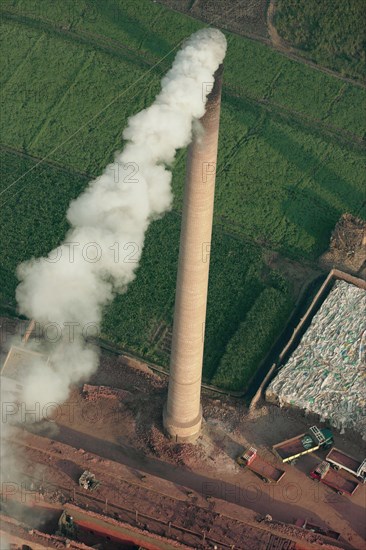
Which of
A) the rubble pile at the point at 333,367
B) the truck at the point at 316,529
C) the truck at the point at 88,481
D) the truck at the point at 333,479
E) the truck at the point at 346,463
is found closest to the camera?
the truck at the point at 88,481

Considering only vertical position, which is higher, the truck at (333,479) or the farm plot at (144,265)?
the farm plot at (144,265)

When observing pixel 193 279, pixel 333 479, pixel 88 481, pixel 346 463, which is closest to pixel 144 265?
pixel 88 481

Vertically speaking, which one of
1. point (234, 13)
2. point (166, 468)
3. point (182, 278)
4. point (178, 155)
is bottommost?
point (166, 468)

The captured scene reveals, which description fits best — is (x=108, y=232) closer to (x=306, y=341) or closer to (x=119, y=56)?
(x=306, y=341)

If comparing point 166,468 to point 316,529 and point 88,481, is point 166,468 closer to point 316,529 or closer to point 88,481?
point 88,481

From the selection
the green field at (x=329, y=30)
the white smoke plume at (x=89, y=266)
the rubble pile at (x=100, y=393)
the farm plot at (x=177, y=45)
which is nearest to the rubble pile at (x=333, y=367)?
the rubble pile at (x=100, y=393)

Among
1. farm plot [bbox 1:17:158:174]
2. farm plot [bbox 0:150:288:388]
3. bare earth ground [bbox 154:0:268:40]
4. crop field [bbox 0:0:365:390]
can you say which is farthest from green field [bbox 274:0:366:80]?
farm plot [bbox 0:150:288:388]

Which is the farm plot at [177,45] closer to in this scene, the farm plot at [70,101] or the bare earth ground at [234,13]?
the bare earth ground at [234,13]

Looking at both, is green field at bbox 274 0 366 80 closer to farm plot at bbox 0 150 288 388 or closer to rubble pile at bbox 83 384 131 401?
farm plot at bbox 0 150 288 388
